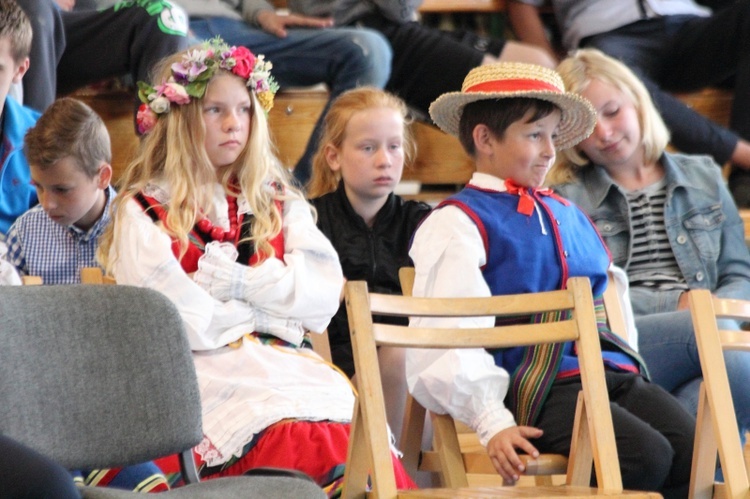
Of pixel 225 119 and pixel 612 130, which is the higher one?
pixel 225 119

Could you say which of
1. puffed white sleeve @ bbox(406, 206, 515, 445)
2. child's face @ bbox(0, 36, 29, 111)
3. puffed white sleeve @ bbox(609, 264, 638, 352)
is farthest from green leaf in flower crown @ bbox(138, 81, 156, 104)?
puffed white sleeve @ bbox(609, 264, 638, 352)

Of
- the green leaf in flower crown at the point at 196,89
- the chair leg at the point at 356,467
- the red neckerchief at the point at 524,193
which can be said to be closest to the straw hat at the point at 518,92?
the red neckerchief at the point at 524,193

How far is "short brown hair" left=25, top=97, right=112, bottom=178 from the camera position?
2.87 m

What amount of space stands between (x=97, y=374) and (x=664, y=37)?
3034 mm

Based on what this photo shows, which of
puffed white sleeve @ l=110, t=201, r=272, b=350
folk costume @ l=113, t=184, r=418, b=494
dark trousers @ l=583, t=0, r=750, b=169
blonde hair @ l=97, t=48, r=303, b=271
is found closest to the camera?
folk costume @ l=113, t=184, r=418, b=494

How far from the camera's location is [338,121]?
3.23 metres

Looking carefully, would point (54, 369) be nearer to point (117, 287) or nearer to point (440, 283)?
point (117, 287)

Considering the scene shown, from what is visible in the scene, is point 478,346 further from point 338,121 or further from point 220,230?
point 338,121

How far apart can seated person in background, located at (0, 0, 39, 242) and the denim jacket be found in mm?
1414

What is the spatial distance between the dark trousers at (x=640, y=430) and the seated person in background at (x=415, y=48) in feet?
5.68

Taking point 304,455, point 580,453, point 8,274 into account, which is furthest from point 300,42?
point 580,453

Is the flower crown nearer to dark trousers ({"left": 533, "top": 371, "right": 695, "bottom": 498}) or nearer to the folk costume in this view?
the folk costume

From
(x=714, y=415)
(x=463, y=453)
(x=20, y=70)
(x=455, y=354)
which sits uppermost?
(x=20, y=70)

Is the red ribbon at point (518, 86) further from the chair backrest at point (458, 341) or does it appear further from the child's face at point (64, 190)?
the child's face at point (64, 190)
